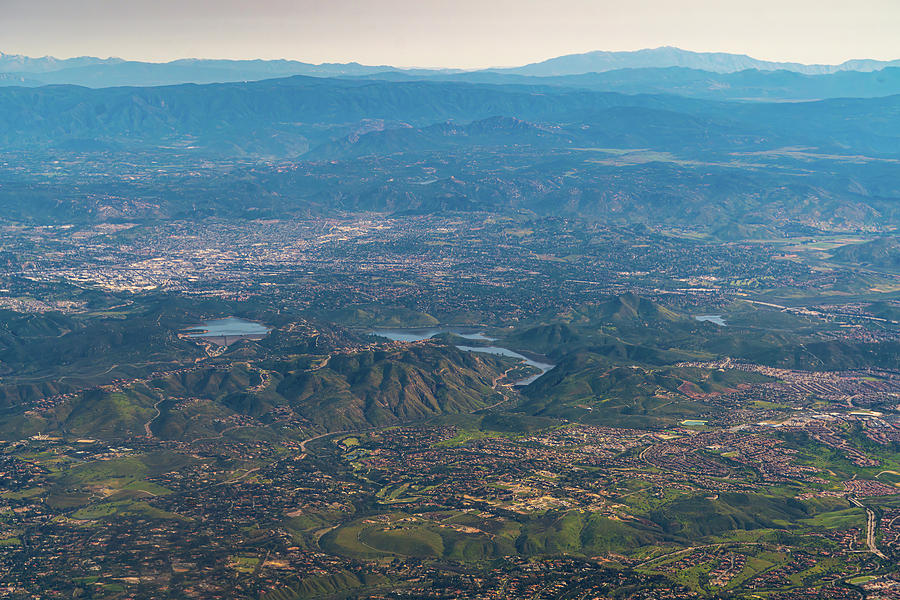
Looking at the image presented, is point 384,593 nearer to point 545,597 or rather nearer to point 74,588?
point 545,597

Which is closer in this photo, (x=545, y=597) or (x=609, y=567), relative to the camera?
(x=545, y=597)

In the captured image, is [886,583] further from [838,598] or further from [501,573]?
[501,573]

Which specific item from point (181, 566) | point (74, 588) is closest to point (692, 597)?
point (181, 566)

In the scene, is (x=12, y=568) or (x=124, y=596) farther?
(x=12, y=568)

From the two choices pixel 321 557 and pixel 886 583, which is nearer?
pixel 886 583

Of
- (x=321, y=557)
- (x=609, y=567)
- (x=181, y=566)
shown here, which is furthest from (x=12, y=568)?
(x=609, y=567)

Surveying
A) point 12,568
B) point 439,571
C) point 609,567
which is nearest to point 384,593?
point 439,571

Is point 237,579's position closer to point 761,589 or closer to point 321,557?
point 321,557
